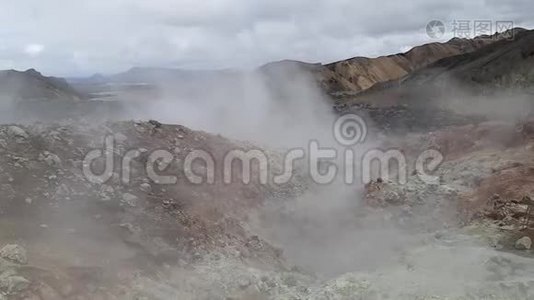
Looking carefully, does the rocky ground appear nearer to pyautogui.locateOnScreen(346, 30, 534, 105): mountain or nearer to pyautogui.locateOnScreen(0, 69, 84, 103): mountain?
pyautogui.locateOnScreen(0, 69, 84, 103): mountain

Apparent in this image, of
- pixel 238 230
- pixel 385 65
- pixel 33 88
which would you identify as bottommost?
pixel 238 230

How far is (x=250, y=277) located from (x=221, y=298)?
2.35 ft

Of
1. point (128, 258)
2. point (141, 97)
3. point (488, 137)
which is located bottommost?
point (128, 258)

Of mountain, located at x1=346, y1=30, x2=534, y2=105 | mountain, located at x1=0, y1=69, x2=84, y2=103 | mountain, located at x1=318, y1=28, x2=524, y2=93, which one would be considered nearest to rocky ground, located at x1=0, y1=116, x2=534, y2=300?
mountain, located at x1=0, y1=69, x2=84, y2=103

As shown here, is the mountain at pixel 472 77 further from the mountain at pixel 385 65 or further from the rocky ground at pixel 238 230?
the rocky ground at pixel 238 230

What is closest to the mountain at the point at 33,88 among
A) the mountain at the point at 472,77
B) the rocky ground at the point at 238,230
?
the rocky ground at the point at 238,230

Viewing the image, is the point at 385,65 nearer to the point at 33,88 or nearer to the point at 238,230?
the point at 33,88

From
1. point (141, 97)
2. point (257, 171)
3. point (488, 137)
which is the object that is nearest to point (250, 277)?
point (257, 171)

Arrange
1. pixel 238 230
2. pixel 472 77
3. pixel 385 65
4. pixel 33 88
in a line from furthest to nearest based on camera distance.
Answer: pixel 385 65 < pixel 472 77 < pixel 33 88 < pixel 238 230

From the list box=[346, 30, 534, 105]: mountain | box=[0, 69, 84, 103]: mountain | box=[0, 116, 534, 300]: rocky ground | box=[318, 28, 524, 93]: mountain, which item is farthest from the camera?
box=[318, 28, 524, 93]: mountain

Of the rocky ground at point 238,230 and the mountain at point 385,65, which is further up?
the mountain at point 385,65

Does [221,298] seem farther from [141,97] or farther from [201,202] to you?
[141,97]

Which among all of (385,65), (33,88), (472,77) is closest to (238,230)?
(33,88)

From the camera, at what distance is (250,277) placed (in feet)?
28.0
